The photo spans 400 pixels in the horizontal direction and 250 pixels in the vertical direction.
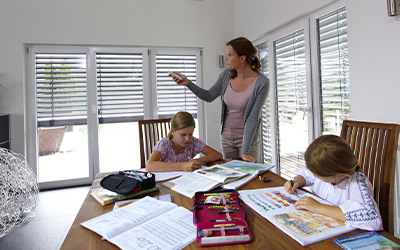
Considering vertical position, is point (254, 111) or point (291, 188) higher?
point (254, 111)

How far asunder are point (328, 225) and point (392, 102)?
4.26ft

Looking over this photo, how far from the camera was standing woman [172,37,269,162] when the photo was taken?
5.74ft

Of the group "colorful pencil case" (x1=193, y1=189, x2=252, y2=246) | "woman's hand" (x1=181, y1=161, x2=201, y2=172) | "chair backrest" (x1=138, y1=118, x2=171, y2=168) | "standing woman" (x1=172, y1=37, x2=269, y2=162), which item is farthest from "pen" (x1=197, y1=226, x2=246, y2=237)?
"chair backrest" (x1=138, y1=118, x2=171, y2=168)

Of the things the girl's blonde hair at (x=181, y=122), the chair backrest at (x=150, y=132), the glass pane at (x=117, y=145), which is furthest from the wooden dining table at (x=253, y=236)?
the glass pane at (x=117, y=145)

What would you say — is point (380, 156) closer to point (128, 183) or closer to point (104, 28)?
point (128, 183)

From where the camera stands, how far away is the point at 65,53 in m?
3.45

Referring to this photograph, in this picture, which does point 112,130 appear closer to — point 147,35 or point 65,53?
point 65,53

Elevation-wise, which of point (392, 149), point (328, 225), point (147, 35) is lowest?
point (328, 225)

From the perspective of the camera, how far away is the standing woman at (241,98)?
1749 mm

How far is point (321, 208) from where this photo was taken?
83 centimetres

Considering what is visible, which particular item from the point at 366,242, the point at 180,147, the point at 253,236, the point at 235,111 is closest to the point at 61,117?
the point at 180,147

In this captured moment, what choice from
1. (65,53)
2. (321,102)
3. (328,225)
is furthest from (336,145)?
(65,53)

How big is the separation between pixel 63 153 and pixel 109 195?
2.89 m

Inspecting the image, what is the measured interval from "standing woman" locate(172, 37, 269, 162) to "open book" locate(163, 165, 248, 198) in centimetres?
46
